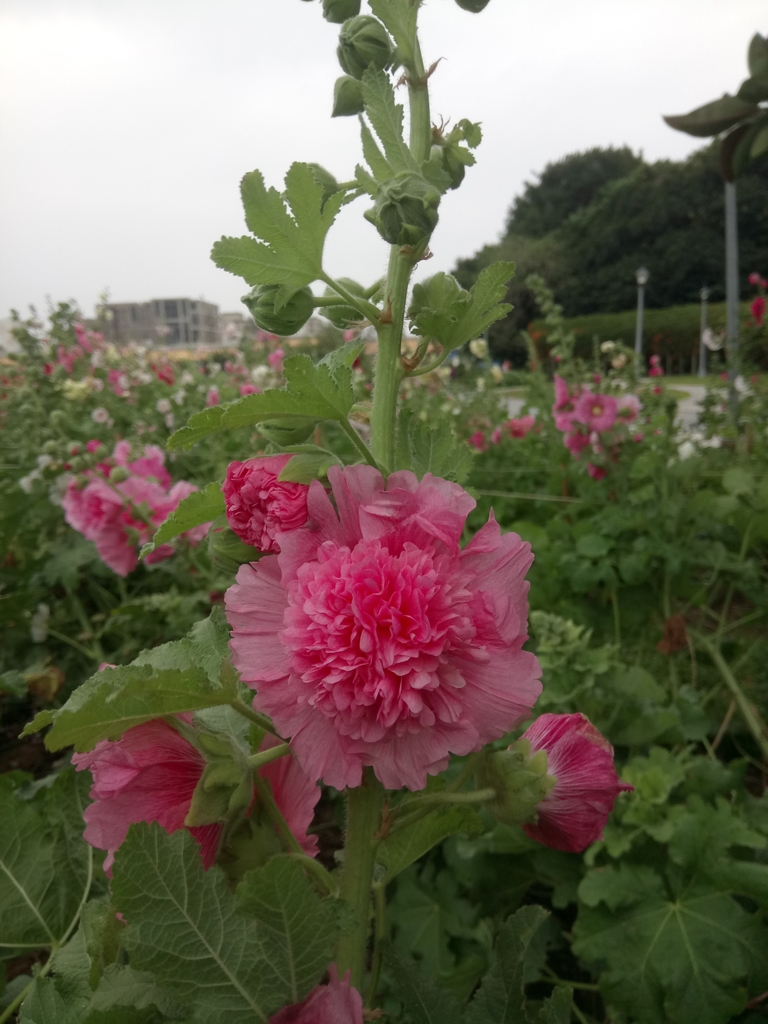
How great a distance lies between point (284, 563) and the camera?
479mm

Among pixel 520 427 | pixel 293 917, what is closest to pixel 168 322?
pixel 520 427

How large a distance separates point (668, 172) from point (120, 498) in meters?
32.4

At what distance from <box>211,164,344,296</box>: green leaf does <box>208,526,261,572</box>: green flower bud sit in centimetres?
19

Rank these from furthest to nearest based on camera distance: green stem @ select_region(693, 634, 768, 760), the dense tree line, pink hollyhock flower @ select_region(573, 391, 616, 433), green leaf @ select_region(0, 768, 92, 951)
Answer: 1. the dense tree line
2. pink hollyhock flower @ select_region(573, 391, 616, 433)
3. green stem @ select_region(693, 634, 768, 760)
4. green leaf @ select_region(0, 768, 92, 951)

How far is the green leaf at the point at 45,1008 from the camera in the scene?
1.70 feet

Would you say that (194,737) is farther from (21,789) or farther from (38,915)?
(21,789)

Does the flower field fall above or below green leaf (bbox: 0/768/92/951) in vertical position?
above

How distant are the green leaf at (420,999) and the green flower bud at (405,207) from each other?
0.58 metres

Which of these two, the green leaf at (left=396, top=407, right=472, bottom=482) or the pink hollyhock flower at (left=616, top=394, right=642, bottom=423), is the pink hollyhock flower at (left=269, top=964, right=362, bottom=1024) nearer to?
the green leaf at (left=396, top=407, right=472, bottom=482)

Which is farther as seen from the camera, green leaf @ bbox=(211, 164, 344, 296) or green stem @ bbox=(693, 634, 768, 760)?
green stem @ bbox=(693, 634, 768, 760)

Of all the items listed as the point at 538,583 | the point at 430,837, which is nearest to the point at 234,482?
the point at 430,837

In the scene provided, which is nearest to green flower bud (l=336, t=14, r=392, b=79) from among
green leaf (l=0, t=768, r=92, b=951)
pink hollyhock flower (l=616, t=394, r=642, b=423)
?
green leaf (l=0, t=768, r=92, b=951)

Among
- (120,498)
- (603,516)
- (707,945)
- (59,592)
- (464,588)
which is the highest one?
(464,588)

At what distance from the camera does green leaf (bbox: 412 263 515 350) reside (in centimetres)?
54
